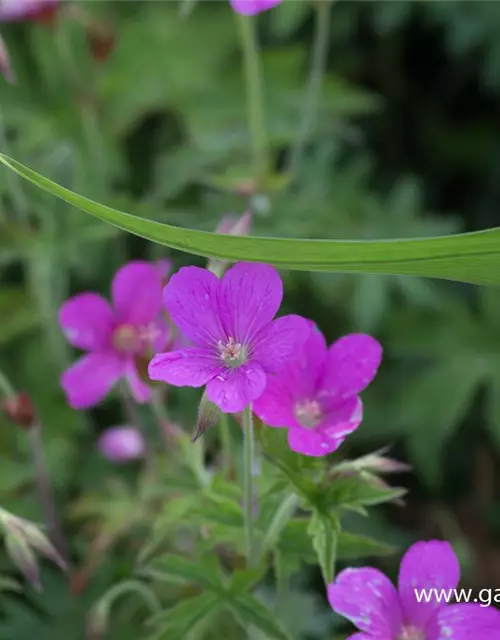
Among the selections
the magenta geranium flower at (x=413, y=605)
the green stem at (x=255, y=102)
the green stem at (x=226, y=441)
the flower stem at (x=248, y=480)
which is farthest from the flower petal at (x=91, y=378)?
the green stem at (x=255, y=102)

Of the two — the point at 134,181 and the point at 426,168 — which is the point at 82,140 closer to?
the point at 134,181

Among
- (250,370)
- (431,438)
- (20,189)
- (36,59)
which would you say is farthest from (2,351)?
(250,370)

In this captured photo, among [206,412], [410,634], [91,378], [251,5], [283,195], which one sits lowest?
[410,634]

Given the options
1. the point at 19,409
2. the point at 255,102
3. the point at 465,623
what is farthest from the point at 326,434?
the point at 255,102

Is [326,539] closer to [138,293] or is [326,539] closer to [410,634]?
[410,634]

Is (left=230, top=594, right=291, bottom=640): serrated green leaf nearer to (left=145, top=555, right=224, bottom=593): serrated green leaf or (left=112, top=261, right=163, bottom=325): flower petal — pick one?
(left=145, top=555, right=224, bottom=593): serrated green leaf

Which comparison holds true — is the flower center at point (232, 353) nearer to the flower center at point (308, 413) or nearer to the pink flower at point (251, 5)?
the flower center at point (308, 413)

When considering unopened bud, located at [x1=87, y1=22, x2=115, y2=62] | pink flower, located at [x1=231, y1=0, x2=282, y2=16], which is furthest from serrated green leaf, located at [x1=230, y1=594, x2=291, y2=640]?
unopened bud, located at [x1=87, y1=22, x2=115, y2=62]
